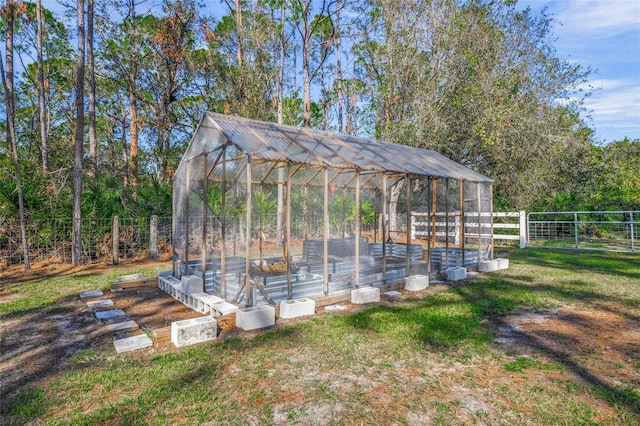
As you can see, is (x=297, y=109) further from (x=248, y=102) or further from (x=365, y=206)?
(x=365, y=206)

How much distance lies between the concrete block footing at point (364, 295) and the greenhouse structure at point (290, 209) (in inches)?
10.0

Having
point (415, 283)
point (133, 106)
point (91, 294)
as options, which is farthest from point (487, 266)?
point (133, 106)

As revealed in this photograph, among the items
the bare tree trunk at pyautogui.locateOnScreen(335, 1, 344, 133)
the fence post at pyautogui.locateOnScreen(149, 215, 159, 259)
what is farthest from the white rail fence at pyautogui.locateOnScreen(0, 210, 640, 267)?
the bare tree trunk at pyautogui.locateOnScreen(335, 1, 344, 133)

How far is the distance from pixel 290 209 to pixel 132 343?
12.3 ft

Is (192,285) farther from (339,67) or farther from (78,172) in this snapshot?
(339,67)

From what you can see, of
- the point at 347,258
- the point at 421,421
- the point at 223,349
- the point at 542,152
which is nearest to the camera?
the point at 421,421

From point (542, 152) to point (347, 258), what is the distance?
10.2 metres

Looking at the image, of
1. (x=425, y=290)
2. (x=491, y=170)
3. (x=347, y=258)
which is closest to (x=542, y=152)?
(x=491, y=170)

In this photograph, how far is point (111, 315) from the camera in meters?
4.82

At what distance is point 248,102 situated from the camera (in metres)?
16.1

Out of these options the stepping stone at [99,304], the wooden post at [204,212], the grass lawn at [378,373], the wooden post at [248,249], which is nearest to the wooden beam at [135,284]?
the stepping stone at [99,304]

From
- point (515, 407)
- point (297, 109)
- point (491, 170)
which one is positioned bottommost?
point (515, 407)

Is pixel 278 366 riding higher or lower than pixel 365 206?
lower

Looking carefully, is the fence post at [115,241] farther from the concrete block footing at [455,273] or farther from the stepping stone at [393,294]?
the concrete block footing at [455,273]
